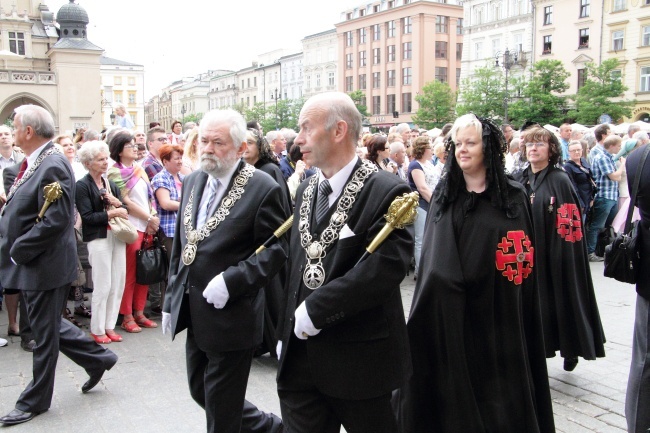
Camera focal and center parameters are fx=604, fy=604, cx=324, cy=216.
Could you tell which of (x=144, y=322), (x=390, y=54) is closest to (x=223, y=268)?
(x=144, y=322)

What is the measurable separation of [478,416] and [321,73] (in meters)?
86.3

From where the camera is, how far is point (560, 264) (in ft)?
17.5

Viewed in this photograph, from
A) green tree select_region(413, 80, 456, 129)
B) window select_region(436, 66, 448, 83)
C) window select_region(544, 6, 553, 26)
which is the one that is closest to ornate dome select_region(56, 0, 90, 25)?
green tree select_region(413, 80, 456, 129)

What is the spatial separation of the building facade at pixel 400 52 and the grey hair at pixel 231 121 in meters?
64.6

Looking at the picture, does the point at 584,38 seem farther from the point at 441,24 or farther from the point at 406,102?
the point at 406,102

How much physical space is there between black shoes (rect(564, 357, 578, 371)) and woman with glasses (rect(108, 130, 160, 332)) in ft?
14.9

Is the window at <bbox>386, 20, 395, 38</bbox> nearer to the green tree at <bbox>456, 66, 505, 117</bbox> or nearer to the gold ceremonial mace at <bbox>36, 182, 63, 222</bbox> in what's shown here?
the green tree at <bbox>456, 66, 505, 117</bbox>

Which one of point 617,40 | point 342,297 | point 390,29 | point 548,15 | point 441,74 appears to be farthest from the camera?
point 390,29

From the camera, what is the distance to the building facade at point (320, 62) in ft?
281

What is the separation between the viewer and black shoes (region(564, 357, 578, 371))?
5295 millimetres

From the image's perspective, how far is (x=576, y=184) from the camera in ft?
34.7

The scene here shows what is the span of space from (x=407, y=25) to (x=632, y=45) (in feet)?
106

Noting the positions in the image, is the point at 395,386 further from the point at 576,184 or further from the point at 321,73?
the point at 321,73

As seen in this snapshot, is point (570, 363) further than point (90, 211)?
No
